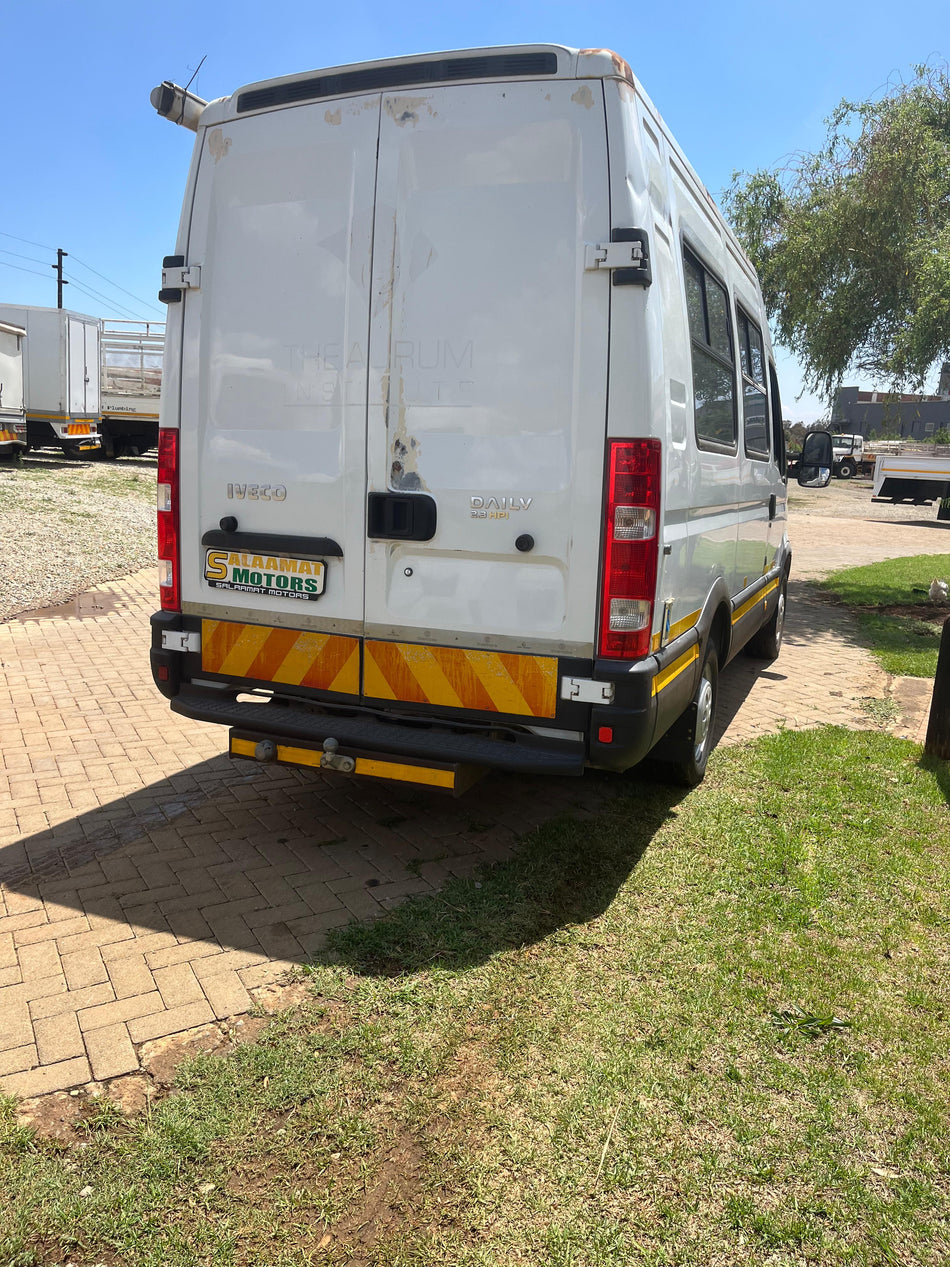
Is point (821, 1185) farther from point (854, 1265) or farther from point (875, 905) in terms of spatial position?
point (875, 905)

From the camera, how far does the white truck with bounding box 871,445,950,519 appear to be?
92.0 feet

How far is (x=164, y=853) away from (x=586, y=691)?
2033 mm

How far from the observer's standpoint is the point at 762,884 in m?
4.04

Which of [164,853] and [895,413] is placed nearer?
→ [164,853]

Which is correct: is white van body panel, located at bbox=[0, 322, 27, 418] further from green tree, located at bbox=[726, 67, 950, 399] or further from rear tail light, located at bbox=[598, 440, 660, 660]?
rear tail light, located at bbox=[598, 440, 660, 660]

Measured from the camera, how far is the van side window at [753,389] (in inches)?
223

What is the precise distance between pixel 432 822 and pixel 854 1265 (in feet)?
8.70

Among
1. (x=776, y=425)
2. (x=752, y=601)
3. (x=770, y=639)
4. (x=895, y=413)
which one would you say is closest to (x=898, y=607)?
(x=770, y=639)

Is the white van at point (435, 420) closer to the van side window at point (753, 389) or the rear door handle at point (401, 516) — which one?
the rear door handle at point (401, 516)

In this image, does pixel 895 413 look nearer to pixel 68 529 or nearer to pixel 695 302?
pixel 695 302

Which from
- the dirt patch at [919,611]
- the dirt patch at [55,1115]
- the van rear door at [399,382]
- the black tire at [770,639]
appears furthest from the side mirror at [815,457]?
the dirt patch at [55,1115]

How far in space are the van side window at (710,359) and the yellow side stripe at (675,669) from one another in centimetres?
95

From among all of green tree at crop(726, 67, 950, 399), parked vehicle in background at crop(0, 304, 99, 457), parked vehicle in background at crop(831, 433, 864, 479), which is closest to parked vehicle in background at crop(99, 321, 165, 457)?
parked vehicle in background at crop(0, 304, 99, 457)

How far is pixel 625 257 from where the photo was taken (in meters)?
3.31
